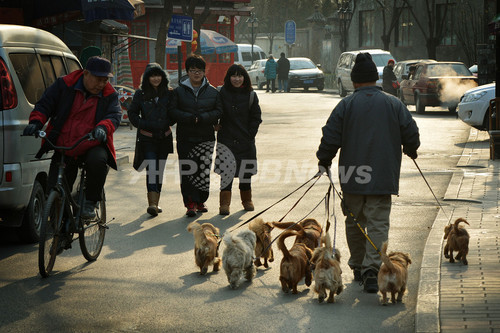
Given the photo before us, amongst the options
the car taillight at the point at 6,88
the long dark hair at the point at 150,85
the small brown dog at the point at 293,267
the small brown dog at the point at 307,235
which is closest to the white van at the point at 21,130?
the car taillight at the point at 6,88

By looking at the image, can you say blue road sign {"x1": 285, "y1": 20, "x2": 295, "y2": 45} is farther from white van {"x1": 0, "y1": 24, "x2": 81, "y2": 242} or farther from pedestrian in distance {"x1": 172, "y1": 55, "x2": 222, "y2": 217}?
white van {"x1": 0, "y1": 24, "x2": 81, "y2": 242}

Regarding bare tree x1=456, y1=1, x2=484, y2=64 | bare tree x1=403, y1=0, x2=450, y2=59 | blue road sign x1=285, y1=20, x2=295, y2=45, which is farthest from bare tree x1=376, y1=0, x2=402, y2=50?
blue road sign x1=285, y1=20, x2=295, y2=45

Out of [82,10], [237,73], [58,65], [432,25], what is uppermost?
[432,25]

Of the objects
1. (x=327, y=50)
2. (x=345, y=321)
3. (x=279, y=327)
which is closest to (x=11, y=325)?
(x=279, y=327)

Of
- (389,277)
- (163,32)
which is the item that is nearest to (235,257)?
(389,277)

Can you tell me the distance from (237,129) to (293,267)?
408 cm

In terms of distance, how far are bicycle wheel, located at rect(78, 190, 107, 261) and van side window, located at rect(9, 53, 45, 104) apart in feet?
4.38

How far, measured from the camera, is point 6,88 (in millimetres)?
7637

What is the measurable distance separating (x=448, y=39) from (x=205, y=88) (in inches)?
1537

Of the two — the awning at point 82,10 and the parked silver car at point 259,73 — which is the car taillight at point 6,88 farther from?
the parked silver car at point 259,73

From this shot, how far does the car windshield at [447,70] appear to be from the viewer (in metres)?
27.4

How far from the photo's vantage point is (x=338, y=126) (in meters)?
6.47

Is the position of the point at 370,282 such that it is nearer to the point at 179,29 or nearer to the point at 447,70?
the point at 179,29

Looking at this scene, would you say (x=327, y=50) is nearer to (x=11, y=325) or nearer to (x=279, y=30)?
(x=279, y=30)
